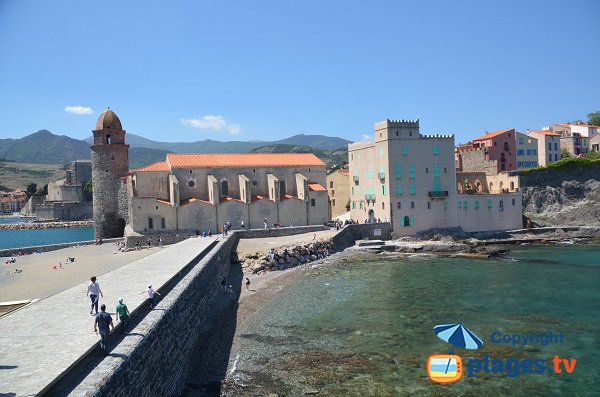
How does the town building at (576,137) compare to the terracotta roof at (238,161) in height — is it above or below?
above

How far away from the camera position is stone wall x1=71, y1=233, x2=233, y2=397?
909 centimetres

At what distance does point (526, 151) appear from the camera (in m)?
62.1

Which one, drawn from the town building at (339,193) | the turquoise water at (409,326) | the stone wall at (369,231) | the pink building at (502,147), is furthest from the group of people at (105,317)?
the pink building at (502,147)

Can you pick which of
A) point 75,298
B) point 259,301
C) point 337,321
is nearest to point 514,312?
point 337,321

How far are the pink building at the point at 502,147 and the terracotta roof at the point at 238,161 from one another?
2368 cm

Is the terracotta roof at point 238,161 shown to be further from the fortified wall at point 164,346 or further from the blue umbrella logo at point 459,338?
the blue umbrella logo at point 459,338

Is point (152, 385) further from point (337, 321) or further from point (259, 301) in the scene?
point (259, 301)

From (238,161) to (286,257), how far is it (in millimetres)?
14056

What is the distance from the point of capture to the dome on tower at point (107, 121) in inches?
1784

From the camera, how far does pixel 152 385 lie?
11266 mm

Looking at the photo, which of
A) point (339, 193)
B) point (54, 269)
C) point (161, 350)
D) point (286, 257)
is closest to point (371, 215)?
point (339, 193)

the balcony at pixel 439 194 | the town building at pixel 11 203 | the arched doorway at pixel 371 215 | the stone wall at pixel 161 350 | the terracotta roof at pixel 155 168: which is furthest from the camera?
the town building at pixel 11 203

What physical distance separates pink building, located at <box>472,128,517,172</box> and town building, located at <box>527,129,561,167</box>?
478 cm

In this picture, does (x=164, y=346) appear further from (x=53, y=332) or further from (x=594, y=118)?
(x=594, y=118)
